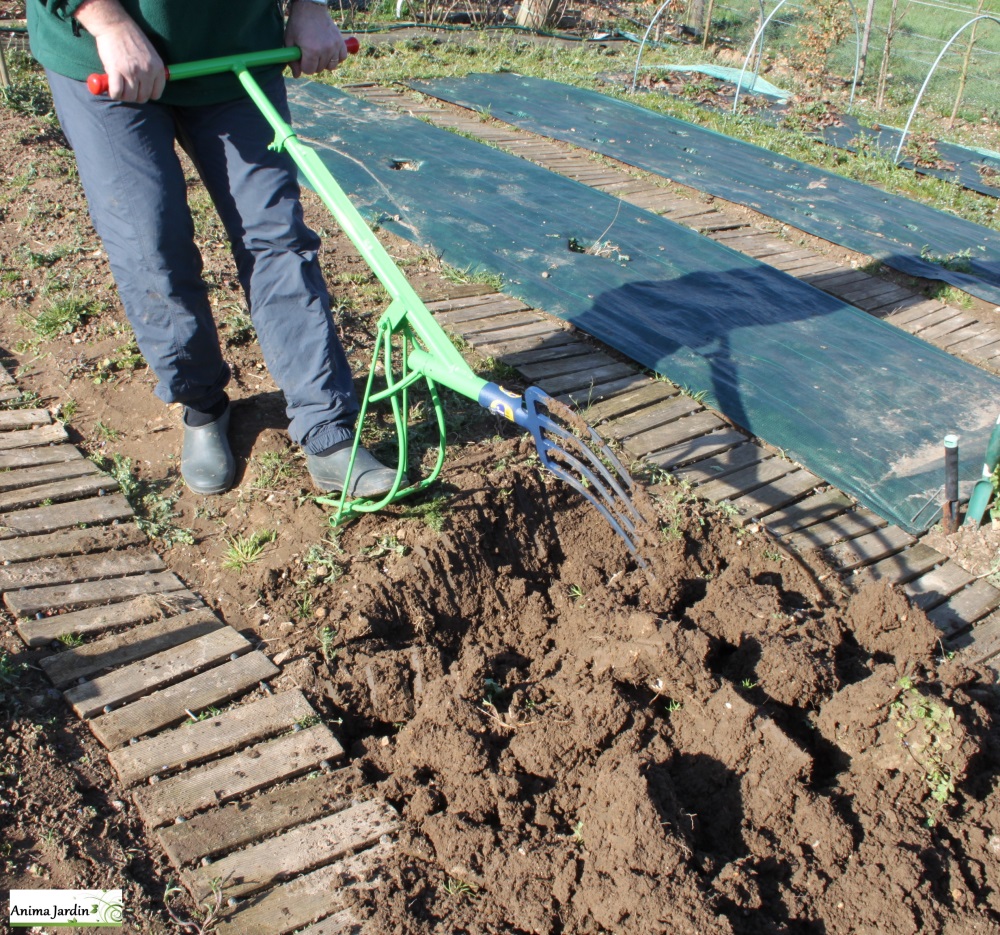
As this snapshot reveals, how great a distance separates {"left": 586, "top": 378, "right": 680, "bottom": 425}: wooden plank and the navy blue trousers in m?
1.08

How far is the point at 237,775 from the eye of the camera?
2039 millimetres

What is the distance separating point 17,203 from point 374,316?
220 cm

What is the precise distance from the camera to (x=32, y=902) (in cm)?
170

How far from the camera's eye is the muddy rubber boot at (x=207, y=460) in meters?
2.88

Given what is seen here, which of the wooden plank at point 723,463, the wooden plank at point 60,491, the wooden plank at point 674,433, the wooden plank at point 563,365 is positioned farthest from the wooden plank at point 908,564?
the wooden plank at point 60,491

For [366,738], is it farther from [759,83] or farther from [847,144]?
[759,83]

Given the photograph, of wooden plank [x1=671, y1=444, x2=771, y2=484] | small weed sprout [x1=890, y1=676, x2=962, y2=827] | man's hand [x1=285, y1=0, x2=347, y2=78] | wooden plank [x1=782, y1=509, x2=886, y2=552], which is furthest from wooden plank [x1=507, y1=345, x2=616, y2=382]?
small weed sprout [x1=890, y1=676, x2=962, y2=827]

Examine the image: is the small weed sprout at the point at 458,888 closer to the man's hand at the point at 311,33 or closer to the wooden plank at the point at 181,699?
the wooden plank at the point at 181,699

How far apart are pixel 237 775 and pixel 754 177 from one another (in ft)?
19.9

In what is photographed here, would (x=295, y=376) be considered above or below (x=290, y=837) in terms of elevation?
above

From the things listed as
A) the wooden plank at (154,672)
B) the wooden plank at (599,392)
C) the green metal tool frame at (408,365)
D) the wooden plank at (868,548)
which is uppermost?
the green metal tool frame at (408,365)

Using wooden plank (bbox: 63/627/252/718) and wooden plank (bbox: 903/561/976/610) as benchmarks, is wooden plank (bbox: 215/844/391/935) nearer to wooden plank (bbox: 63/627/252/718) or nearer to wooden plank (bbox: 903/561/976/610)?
wooden plank (bbox: 63/627/252/718)

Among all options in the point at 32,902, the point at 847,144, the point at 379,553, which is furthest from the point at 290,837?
the point at 847,144

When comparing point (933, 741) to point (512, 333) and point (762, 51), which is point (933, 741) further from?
point (762, 51)
